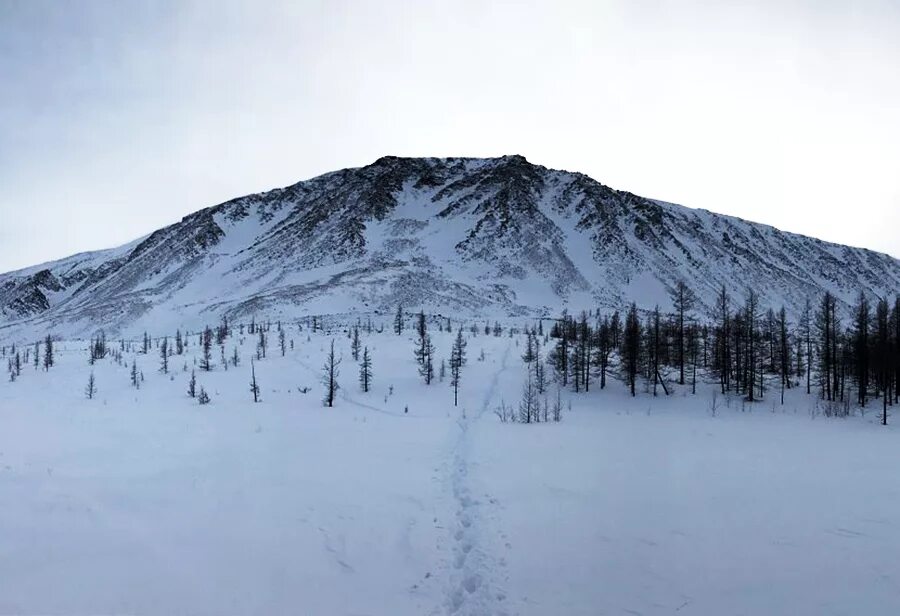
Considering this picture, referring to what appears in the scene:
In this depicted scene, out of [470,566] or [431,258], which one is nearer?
[470,566]

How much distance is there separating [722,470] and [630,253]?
126 m

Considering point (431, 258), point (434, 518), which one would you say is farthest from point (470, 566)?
point (431, 258)

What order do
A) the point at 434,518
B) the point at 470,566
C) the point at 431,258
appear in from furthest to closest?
the point at 431,258 → the point at 434,518 → the point at 470,566

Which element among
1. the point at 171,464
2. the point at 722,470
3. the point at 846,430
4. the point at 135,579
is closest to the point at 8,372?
the point at 171,464

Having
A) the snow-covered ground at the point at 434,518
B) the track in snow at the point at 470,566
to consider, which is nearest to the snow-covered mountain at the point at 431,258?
the snow-covered ground at the point at 434,518

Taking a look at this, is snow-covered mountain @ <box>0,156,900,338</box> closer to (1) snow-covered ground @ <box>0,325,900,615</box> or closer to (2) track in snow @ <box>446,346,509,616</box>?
(1) snow-covered ground @ <box>0,325,900,615</box>

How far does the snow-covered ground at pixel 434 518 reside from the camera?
26.1ft

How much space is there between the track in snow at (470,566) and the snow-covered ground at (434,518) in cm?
4

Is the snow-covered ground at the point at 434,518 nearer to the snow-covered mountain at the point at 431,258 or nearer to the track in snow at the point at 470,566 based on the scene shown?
the track in snow at the point at 470,566

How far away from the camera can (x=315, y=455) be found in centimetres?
1648

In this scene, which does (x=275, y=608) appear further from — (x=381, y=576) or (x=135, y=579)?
(x=135, y=579)

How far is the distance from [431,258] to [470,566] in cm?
11768

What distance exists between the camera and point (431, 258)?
125438 mm

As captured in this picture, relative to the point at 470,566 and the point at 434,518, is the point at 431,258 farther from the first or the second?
the point at 470,566
